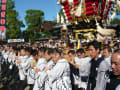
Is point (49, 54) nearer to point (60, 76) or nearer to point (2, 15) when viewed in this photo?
point (60, 76)

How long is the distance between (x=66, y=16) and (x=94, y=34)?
6.96 feet

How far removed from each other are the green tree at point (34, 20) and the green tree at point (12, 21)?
7.88 metres

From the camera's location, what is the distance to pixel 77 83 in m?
4.35

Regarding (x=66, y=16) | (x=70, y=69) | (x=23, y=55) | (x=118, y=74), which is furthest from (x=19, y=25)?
(x=118, y=74)

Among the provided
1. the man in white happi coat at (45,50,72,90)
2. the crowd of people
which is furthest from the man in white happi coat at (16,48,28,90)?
the man in white happi coat at (45,50,72,90)

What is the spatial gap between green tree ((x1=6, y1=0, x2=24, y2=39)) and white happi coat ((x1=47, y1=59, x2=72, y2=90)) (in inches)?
1197

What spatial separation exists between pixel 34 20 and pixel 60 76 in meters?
45.9

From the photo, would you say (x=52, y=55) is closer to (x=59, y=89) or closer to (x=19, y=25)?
(x=59, y=89)

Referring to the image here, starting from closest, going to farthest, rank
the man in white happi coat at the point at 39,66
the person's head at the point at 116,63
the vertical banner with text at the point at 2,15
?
the person's head at the point at 116,63
the man in white happi coat at the point at 39,66
the vertical banner with text at the point at 2,15

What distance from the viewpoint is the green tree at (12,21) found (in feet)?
106

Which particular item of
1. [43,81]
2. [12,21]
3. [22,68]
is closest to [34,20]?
[12,21]

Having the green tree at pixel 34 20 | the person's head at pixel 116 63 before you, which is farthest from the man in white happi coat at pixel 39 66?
the green tree at pixel 34 20

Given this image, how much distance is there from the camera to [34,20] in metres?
48.2

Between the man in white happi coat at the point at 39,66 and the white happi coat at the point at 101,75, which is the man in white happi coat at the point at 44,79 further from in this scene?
the white happi coat at the point at 101,75
